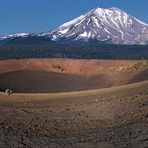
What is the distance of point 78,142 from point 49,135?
5.06 feet

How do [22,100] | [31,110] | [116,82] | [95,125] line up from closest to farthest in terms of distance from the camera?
[95,125], [31,110], [22,100], [116,82]

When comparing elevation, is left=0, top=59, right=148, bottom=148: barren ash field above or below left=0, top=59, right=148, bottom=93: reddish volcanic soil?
below

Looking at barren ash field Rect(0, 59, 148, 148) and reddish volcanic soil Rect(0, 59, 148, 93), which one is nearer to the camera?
barren ash field Rect(0, 59, 148, 148)

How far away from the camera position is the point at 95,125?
2038cm

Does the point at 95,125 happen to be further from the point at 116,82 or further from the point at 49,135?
the point at 116,82

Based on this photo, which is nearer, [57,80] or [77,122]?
[77,122]

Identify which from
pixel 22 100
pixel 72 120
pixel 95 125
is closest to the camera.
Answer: pixel 95 125

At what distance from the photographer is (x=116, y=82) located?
166 ft

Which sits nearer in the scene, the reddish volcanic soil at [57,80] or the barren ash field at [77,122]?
the barren ash field at [77,122]

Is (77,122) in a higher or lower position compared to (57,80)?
lower

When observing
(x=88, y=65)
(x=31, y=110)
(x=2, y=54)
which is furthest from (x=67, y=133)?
(x=2, y=54)

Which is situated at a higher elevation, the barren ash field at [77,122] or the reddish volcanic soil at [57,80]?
the reddish volcanic soil at [57,80]

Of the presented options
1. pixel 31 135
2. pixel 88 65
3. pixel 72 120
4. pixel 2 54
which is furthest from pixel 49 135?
pixel 2 54

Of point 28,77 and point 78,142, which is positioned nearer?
point 78,142
